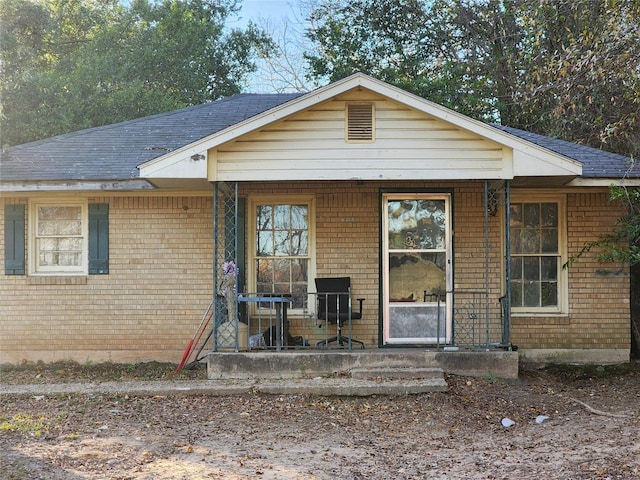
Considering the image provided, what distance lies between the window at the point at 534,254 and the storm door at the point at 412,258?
1314 mm

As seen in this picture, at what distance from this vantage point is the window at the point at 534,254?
10.7m

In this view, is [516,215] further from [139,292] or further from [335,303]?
[139,292]

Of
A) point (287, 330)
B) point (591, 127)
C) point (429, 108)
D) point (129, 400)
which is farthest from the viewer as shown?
point (591, 127)

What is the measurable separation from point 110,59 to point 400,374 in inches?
695

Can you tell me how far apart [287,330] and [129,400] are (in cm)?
267

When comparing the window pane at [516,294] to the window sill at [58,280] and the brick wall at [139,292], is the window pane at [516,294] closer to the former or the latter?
the brick wall at [139,292]

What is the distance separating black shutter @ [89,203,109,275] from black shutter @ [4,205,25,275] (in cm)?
103

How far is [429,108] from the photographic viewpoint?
870 cm

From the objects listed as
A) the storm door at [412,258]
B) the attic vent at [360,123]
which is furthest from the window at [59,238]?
the storm door at [412,258]

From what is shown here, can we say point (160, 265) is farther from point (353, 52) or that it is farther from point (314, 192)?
point (353, 52)

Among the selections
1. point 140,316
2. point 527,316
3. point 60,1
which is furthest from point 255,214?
point 60,1

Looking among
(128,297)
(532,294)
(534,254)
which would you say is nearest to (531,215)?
(534,254)

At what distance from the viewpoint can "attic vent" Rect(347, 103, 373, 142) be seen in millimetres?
8961

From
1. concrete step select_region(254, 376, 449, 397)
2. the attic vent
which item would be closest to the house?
the attic vent
